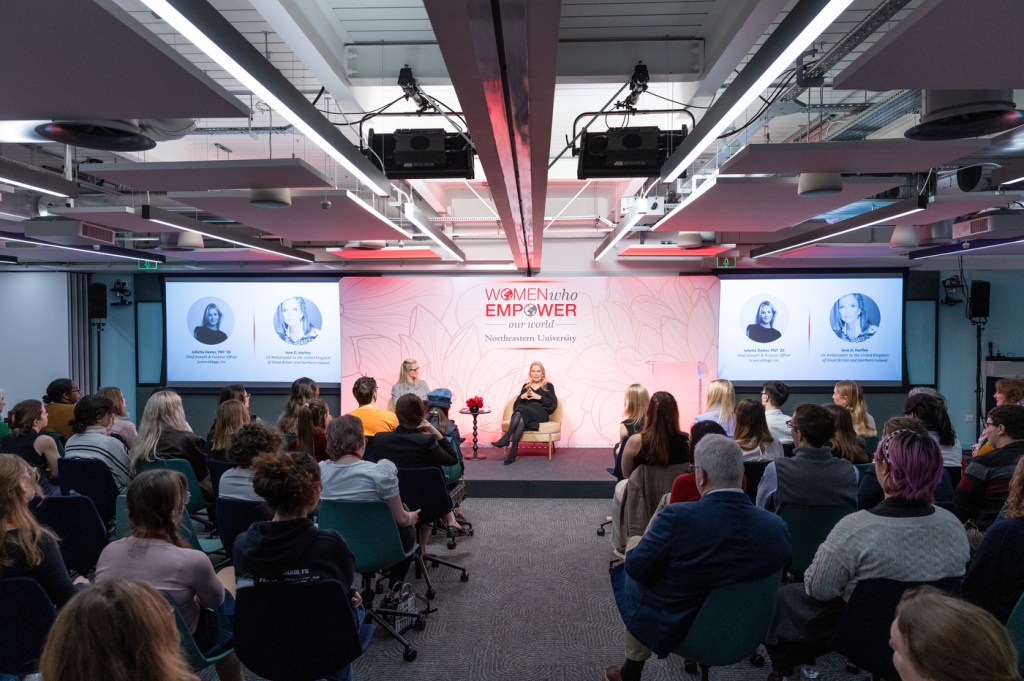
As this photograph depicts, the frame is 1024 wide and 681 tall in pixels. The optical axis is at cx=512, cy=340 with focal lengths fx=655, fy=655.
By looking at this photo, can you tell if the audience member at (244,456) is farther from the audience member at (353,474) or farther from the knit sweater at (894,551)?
the knit sweater at (894,551)

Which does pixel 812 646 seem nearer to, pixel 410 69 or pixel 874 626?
pixel 874 626

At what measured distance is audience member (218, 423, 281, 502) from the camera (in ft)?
11.7

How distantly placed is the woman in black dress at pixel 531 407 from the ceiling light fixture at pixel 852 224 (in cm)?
333

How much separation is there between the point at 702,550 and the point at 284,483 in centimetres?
155

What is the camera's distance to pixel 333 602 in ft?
7.55

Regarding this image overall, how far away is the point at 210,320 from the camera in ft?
34.0

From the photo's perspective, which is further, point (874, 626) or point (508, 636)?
point (508, 636)

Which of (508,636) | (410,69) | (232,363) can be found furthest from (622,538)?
(232,363)

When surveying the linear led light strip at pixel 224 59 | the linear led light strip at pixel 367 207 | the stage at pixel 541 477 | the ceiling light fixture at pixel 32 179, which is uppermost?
the linear led light strip at pixel 367 207

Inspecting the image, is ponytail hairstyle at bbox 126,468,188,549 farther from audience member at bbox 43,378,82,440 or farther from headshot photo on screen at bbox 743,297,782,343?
headshot photo on screen at bbox 743,297,782,343

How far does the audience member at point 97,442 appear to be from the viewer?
4.31 meters

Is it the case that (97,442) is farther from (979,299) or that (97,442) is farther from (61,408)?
(979,299)

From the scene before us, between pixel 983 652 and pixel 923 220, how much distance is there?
17.9ft

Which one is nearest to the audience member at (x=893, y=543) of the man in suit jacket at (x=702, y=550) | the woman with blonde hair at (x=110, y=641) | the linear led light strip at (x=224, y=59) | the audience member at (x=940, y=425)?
the man in suit jacket at (x=702, y=550)
